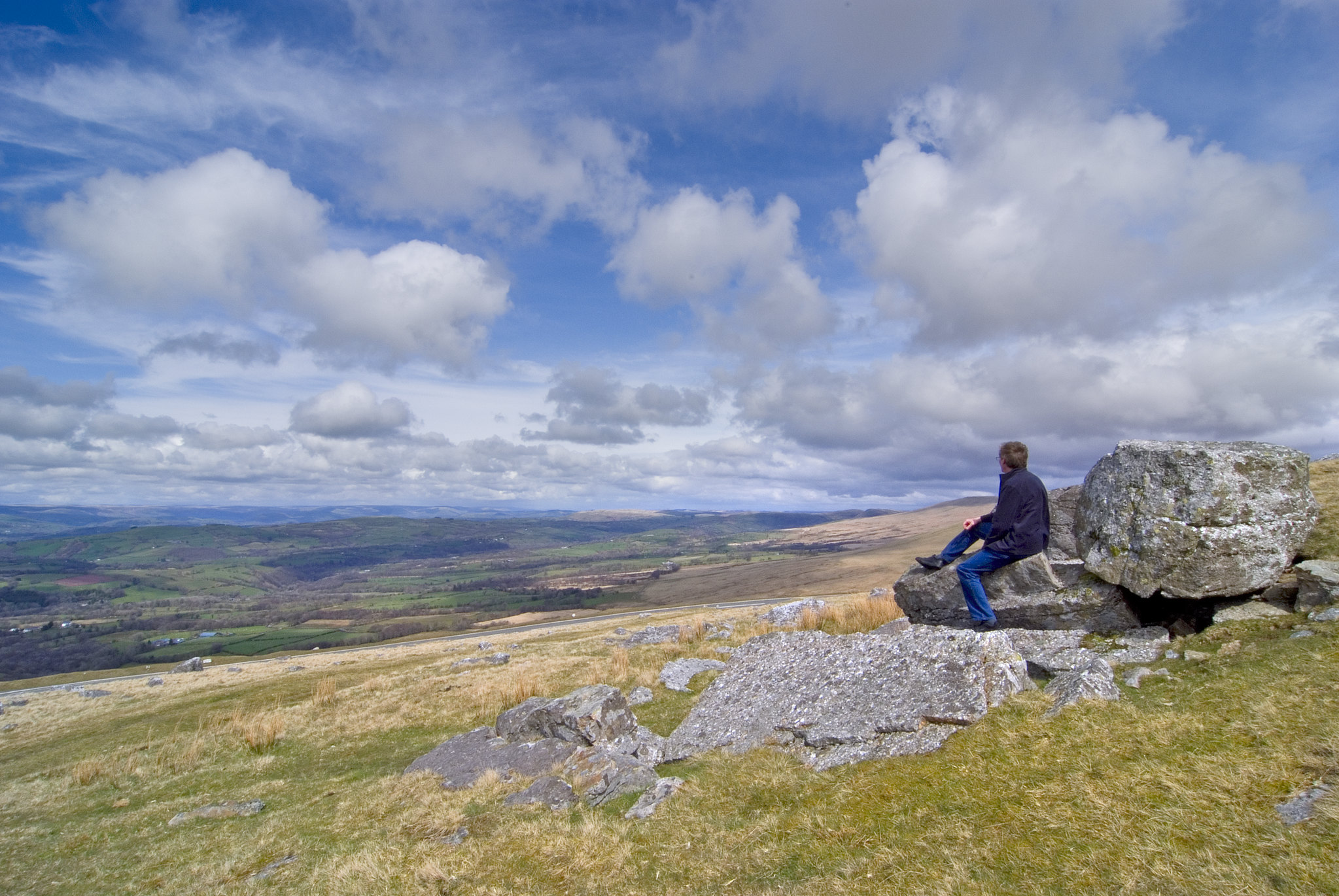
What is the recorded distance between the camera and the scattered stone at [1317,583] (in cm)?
1121

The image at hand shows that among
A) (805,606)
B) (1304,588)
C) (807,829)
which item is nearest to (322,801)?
(807,829)

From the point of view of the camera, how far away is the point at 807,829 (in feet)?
26.9

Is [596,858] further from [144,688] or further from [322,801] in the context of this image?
[144,688]

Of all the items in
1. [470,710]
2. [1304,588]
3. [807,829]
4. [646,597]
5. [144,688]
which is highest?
[1304,588]

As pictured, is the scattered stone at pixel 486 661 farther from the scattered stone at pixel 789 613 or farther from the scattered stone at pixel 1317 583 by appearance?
the scattered stone at pixel 1317 583

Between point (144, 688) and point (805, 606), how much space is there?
4531 centimetres

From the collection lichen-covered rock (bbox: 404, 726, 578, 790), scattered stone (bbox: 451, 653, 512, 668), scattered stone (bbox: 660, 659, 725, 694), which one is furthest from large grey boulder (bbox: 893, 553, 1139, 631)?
scattered stone (bbox: 451, 653, 512, 668)

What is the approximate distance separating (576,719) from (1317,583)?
15225 millimetres

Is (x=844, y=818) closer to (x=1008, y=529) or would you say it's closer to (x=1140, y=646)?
(x=1140, y=646)

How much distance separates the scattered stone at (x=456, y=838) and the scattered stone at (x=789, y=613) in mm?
17695

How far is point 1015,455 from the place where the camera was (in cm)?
1436

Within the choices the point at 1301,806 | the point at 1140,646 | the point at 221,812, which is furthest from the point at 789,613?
the point at 1301,806

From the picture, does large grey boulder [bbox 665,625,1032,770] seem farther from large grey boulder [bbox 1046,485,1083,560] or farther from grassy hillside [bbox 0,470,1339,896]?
large grey boulder [bbox 1046,485,1083,560]

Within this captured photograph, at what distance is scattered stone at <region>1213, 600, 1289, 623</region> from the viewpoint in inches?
464
